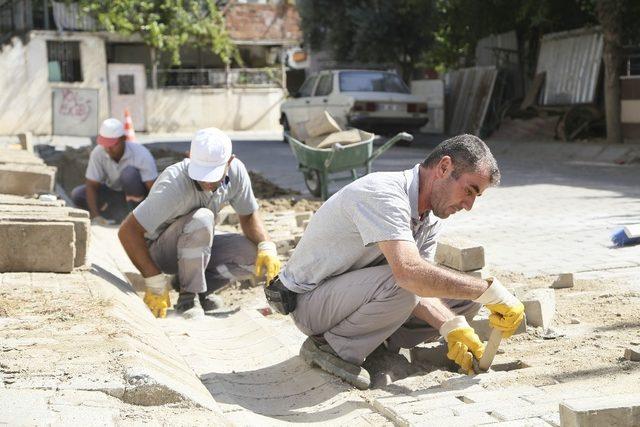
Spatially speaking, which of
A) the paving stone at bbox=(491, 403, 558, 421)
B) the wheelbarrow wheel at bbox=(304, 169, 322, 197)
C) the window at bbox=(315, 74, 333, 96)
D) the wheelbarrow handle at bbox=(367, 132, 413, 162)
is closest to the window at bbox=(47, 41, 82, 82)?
the window at bbox=(315, 74, 333, 96)

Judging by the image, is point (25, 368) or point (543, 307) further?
point (543, 307)

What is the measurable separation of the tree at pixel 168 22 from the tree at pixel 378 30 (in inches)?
214

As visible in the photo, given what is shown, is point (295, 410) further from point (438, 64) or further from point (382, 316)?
point (438, 64)

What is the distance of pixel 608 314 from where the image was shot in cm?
513

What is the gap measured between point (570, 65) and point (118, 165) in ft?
41.0

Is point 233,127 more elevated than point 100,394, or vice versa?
point 100,394

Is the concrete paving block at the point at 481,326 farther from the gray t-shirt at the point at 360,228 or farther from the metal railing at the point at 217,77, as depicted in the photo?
the metal railing at the point at 217,77

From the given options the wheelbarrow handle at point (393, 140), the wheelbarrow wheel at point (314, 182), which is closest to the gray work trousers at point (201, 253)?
the wheelbarrow handle at point (393, 140)

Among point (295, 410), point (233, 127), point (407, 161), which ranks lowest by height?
point (233, 127)

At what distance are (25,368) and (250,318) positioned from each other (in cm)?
266

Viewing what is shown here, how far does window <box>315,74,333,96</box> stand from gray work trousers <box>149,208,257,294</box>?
12.6 m

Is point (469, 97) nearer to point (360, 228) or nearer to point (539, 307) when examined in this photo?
point (539, 307)

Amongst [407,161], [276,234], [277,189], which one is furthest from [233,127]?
[276,234]

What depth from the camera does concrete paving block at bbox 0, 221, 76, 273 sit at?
5.34m
